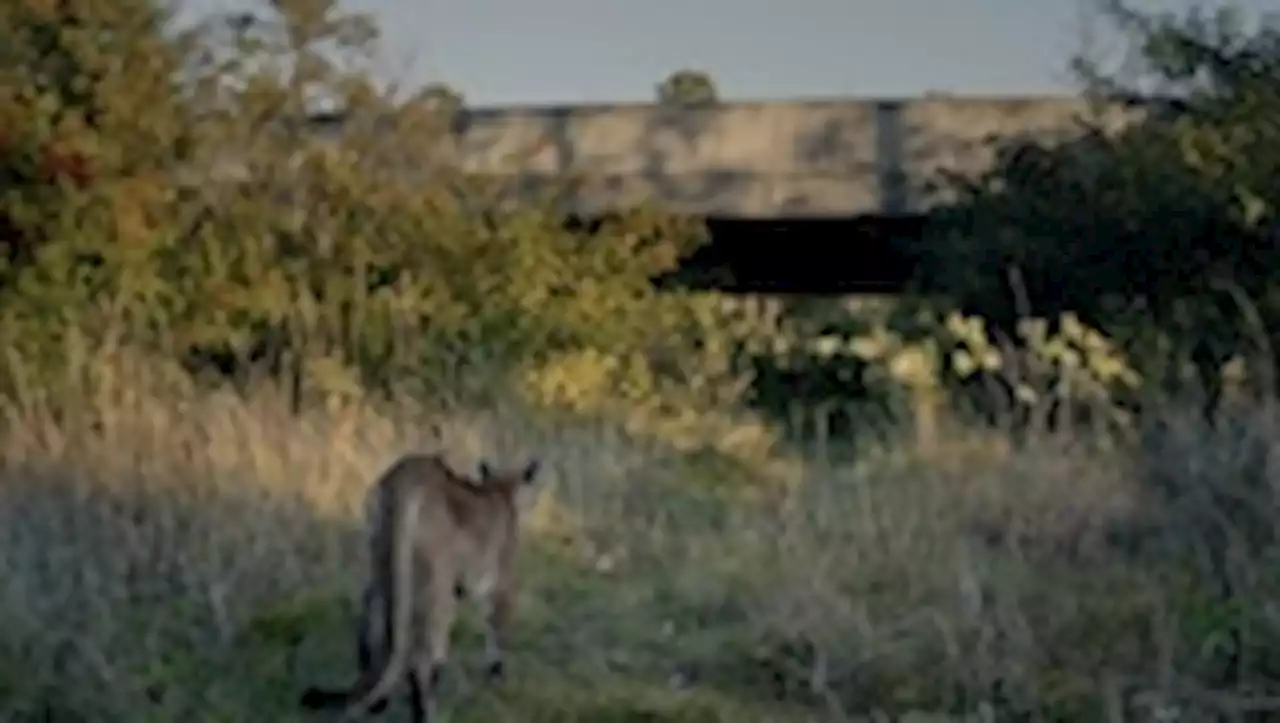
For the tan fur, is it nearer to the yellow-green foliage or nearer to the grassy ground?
the grassy ground

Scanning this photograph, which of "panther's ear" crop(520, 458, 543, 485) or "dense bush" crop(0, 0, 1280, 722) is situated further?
"panther's ear" crop(520, 458, 543, 485)

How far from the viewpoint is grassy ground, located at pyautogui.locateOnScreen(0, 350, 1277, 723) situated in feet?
22.7

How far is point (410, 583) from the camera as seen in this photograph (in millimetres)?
6551

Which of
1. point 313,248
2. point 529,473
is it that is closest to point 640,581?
point 529,473

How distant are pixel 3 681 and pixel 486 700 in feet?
4.53

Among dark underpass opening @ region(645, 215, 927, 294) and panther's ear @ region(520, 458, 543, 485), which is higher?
dark underpass opening @ region(645, 215, 927, 294)

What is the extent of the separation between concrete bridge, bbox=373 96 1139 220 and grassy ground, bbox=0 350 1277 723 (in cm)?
872

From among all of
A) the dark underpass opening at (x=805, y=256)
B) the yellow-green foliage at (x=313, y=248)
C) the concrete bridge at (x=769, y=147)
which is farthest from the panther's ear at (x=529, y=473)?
the concrete bridge at (x=769, y=147)

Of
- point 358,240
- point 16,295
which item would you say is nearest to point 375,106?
point 358,240

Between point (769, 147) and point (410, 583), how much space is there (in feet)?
45.5

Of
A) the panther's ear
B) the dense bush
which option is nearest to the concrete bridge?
the dense bush

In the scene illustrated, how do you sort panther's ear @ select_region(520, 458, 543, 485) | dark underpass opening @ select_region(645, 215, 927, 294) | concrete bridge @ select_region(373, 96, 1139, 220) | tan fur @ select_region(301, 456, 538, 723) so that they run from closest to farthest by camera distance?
tan fur @ select_region(301, 456, 538, 723), panther's ear @ select_region(520, 458, 543, 485), concrete bridge @ select_region(373, 96, 1139, 220), dark underpass opening @ select_region(645, 215, 927, 294)

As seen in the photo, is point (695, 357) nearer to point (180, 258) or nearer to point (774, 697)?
point (180, 258)

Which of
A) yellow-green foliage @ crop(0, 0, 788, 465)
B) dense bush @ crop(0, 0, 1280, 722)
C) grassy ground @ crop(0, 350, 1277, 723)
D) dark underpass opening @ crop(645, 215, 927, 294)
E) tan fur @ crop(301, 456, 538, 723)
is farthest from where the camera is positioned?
dark underpass opening @ crop(645, 215, 927, 294)
